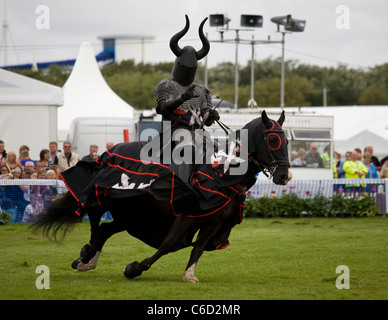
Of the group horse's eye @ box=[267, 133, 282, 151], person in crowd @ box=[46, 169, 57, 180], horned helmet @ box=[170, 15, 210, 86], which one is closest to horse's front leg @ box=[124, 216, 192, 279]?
horse's eye @ box=[267, 133, 282, 151]

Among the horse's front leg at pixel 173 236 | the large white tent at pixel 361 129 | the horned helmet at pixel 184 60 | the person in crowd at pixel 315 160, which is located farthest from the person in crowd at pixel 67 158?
the large white tent at pixel 361 129

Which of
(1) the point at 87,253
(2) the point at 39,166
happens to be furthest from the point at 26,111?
(1) the point at 87,253

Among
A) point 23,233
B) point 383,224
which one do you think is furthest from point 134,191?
point 383,224

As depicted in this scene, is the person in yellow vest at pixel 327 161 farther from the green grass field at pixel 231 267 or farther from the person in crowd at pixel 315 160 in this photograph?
the green grass field at pixel 231 267

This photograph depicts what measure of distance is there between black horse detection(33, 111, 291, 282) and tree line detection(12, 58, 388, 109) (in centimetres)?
3489

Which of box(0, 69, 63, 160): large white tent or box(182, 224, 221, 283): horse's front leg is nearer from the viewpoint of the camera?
box(182, 224, 221, 283): horse's front leg

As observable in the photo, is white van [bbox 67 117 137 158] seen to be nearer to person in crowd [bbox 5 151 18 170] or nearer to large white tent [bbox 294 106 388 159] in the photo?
person in crowd [bbox 5 151 18 170]

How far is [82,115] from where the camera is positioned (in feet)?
89.8

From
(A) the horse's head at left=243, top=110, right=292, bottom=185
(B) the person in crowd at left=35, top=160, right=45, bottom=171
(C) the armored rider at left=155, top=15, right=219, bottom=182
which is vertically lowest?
(B) the person in crowd at left=35, top=160, right=45, bottom=171

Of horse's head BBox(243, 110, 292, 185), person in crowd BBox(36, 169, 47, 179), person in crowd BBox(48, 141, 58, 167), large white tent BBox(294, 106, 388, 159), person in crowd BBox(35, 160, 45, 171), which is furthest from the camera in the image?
large white tent BBox(294, 106, 388, 159)

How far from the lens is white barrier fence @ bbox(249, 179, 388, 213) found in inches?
755

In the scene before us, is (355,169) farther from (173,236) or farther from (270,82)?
(270,82)

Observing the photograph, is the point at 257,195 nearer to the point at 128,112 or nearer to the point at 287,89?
the point at 128,112
